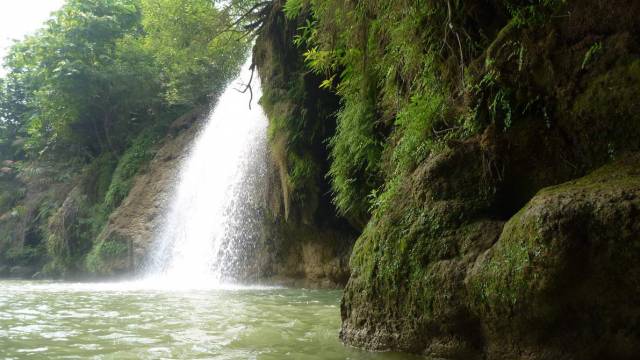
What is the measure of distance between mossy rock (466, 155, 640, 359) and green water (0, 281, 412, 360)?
34.3 inches

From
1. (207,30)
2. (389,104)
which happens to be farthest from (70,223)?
(389,104)

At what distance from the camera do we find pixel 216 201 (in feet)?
39.3

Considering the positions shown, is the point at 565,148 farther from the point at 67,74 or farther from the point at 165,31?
the point at 67,74

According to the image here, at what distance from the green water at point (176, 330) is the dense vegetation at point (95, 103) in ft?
36.0

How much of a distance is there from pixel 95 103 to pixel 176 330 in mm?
17260

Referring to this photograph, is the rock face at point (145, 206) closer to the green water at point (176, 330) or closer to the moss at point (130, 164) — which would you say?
the moss at point (130, 164)

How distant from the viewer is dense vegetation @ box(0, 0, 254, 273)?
17281 mm

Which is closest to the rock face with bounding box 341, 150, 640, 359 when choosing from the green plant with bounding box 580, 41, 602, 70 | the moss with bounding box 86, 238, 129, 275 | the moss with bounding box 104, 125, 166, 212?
the green plant with bounding box 580, 41, 602, 70

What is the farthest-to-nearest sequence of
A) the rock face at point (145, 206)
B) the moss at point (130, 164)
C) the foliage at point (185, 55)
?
the foliage at point (185, 55)
the moss at point (130, 164)
the rock face at point (145, 206)

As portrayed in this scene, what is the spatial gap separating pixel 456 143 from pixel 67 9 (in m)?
19.2

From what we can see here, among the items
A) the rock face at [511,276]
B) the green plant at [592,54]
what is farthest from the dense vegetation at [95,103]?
the green plant at [592,54]

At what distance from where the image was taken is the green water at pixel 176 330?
348 centimetres

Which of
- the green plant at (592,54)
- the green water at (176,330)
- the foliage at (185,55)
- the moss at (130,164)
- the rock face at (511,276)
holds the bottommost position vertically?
the green water at (176,330)

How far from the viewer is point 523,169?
3559 mm
